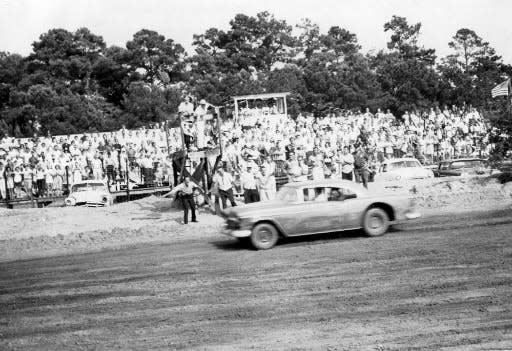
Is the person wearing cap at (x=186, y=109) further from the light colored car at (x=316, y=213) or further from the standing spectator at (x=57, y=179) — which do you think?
the light colored car at (x=316, y=213)

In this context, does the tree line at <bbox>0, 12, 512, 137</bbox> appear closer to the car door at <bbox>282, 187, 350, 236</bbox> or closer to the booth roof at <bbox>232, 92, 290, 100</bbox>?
the booth roof at <bbox>232, 92, 290, 100</bbox>

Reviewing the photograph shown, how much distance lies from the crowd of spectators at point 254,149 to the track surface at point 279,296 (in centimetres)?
786

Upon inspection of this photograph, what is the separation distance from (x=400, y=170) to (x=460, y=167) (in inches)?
105

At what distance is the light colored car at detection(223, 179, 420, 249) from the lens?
15.9 metres

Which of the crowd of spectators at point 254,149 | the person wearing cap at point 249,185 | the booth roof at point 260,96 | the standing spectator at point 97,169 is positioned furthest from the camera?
the booth roof at point 260,96

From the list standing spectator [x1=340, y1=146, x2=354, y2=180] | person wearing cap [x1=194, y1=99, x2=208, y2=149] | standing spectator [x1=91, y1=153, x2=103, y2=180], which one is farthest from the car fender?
standing spectator [x1=91, y1=153, x2=103, y2=180]

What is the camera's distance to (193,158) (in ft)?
80.5

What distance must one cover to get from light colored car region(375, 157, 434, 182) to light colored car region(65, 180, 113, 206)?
10667mm

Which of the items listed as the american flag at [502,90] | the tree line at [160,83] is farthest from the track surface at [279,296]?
the tree line at [160,83]

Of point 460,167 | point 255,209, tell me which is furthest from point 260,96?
point 255,209

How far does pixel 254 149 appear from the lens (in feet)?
89.8

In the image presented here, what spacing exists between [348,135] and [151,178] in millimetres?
9267

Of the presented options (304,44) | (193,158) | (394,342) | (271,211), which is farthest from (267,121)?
(304,44)

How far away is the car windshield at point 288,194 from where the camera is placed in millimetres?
16364
